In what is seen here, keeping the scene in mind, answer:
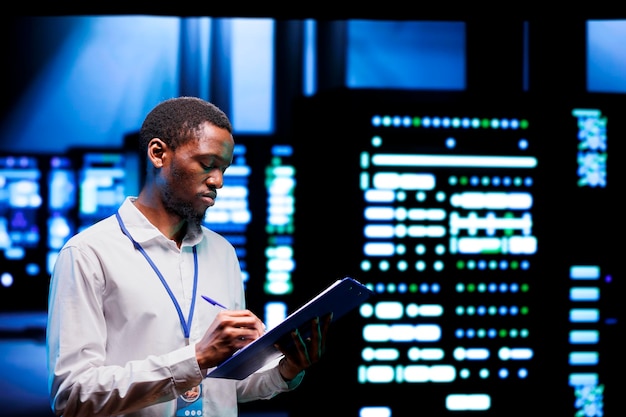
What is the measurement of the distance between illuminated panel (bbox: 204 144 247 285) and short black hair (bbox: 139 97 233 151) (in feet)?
8.77

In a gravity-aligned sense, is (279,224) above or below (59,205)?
below

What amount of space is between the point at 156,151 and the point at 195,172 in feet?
0.35

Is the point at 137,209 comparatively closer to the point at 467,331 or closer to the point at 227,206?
the point at 467,331

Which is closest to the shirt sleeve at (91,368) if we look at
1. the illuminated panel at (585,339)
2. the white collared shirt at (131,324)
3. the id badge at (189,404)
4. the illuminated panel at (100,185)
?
the white collared shirt at (131,324)

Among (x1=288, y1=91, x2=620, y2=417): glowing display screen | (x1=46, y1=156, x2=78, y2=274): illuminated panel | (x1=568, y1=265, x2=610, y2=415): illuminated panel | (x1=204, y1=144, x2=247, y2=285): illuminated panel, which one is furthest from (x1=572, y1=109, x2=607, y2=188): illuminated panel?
(x1=46, y1=156, x2=78, y2=274): illuminated panel

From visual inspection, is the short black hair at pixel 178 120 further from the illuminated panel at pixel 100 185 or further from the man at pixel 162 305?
the illuminated panel at pixel 100 185

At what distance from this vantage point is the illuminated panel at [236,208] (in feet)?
14.4

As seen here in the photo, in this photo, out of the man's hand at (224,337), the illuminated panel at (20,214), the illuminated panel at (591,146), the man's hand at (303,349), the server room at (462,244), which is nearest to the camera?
the man's hand at (224,337)

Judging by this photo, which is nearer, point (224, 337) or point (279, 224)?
point (224, 337)

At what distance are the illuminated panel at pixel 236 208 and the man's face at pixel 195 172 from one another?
107 inches

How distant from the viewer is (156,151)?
167 centimetres

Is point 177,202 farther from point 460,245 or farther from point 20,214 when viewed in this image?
point 20,214

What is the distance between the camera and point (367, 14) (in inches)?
126

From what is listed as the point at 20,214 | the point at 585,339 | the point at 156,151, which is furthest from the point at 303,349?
the point at 20,214
